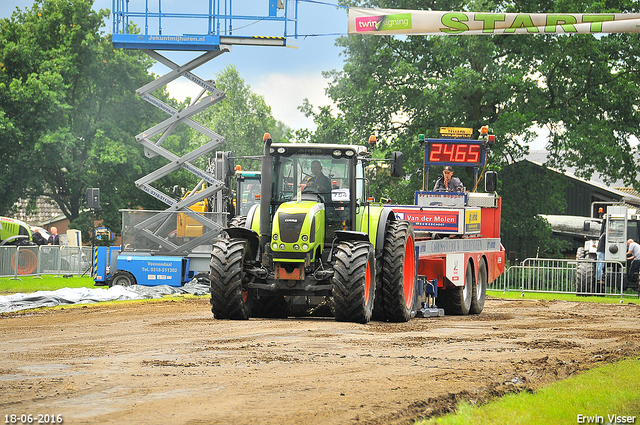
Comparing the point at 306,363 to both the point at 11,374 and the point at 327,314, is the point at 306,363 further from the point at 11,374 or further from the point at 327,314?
the point at 327,314

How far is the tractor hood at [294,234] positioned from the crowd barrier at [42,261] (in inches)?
673

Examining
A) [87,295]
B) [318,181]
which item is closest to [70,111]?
[87,295]

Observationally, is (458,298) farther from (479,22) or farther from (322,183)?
(479,22)

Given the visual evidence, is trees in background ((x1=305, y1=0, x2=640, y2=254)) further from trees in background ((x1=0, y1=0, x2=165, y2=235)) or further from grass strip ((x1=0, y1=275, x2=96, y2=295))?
trees in background ((x1=0, y1=0, x2=165, y2=235))

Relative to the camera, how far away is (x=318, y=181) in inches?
496

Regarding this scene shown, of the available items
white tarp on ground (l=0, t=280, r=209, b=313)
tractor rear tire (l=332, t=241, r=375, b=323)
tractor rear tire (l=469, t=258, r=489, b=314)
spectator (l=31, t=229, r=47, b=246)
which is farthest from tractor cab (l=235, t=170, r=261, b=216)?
spectator (l=31, t=229, r=47, b=246)

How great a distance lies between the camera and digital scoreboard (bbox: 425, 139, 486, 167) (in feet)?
59.2

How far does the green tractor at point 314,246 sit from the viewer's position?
1167 cm

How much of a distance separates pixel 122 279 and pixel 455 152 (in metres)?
9.46

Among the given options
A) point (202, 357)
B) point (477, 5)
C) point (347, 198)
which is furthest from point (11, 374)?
point (477, 5)

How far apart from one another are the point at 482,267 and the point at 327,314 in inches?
216

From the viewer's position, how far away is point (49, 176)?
141 feet

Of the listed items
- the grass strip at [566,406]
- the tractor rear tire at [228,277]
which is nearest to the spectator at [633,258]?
the tractor rear tire at [228,277]

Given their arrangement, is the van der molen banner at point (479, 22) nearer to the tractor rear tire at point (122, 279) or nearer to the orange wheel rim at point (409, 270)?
the orange wheel rim at point (409, 270)
